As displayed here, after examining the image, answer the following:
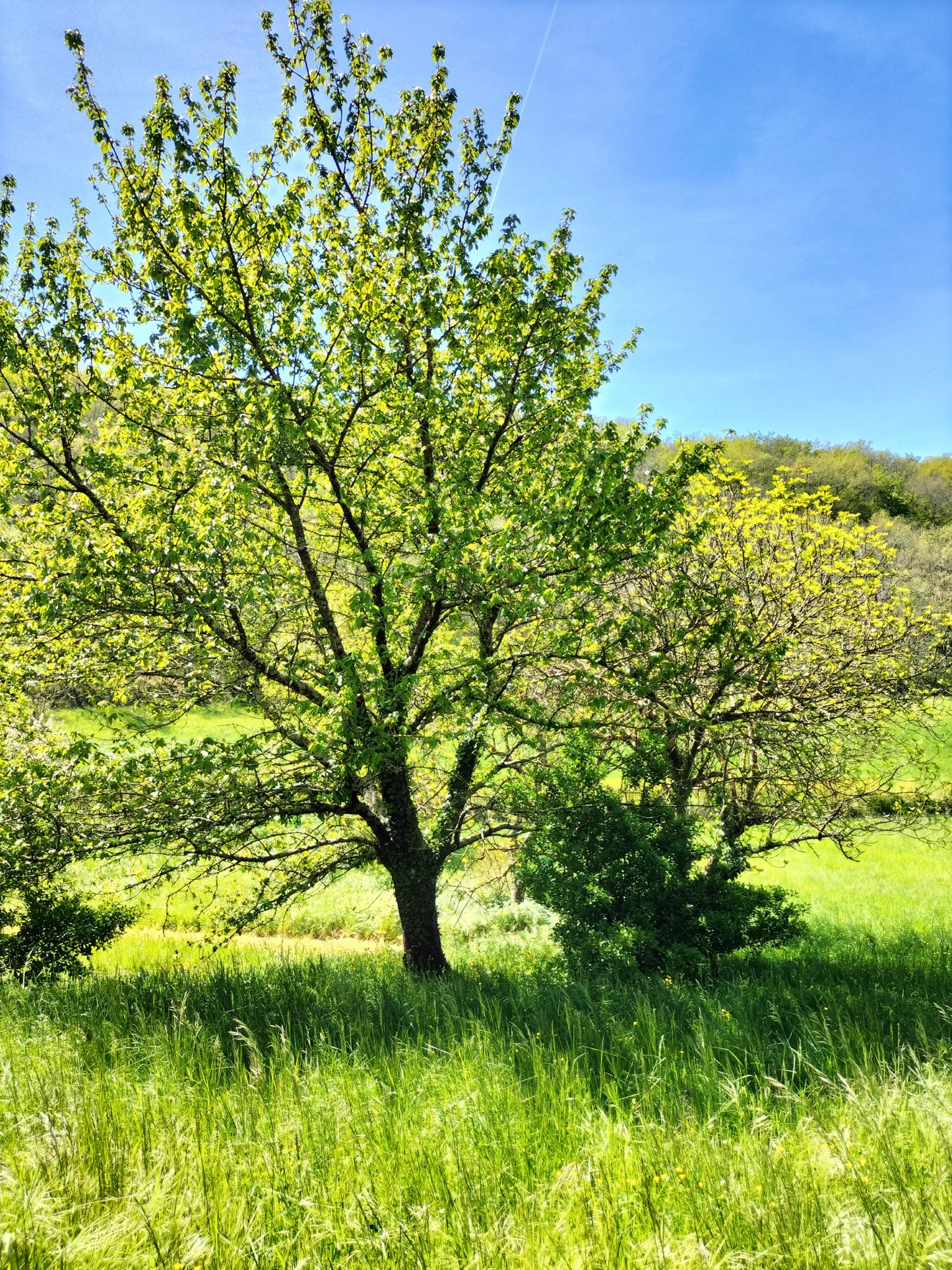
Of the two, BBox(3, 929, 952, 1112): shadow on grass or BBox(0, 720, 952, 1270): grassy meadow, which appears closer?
BBox(0, 720, 952, 1270): grassy meadow

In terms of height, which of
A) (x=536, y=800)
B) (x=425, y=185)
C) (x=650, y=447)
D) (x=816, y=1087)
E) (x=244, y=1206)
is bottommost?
(x=816, y=1087)

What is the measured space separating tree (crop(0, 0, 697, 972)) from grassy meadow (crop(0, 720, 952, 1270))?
2.28 metres

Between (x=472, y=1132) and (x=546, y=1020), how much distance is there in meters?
1.93

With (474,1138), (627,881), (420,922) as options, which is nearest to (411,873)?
(420,922)

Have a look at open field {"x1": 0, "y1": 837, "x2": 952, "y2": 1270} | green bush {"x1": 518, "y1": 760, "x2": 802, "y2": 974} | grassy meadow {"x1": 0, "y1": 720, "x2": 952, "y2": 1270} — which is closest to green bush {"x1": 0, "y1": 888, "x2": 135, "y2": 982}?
grassy meadow {"x1": 0, "y1": 720, "x2": 952, "y2": 1270}

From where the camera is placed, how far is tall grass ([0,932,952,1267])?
2.27 m

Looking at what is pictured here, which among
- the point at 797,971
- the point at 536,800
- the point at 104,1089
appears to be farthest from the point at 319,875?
the point at 797,971

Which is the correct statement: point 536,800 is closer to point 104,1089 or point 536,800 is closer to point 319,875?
point 319,875

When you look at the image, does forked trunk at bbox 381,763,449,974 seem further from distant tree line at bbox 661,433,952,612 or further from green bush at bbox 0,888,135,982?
distant tree line at bbox 661,433,952,612

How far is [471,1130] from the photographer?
3.12 m

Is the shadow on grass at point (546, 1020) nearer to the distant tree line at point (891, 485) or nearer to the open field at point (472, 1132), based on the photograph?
the open field at point (472, 1132)

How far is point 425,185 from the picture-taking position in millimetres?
6945

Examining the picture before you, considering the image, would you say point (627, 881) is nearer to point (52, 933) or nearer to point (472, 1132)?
point (472, 1132)

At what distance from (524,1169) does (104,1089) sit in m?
2.43
